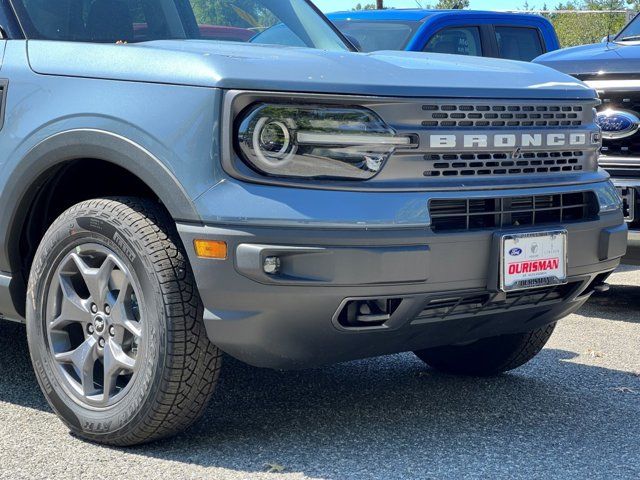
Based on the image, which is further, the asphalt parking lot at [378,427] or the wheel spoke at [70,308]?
the wheel spoke at [70,308]

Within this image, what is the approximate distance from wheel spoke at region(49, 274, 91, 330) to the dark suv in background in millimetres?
3026

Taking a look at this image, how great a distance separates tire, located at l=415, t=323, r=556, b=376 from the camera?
4566 mm

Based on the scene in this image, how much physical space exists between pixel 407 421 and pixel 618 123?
253 centimetres

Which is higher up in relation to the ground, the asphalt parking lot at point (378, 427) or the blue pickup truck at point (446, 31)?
the blue pickup truck at point (446, 31)

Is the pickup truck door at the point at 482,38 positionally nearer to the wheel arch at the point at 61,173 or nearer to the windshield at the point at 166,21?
the windshield at the point at 166,21

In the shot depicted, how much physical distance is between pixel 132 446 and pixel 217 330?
60 centimetres

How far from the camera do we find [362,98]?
340 cm

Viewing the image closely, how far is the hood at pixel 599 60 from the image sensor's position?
593cm

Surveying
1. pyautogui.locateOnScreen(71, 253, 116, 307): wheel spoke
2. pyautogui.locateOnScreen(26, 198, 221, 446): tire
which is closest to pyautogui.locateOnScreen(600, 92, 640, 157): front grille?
pyautogui.locateOnScreen(26, 198, 221, 446): tire

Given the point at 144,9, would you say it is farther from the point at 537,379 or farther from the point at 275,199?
the point at 537,379

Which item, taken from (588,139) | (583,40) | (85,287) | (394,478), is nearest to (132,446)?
(85,287)

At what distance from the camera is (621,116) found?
233 inches

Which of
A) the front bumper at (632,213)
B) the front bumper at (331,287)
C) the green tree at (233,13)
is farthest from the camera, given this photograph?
the front bumper at (632,213)

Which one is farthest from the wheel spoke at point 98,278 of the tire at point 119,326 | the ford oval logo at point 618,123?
the ford oval logo at point 618,123
